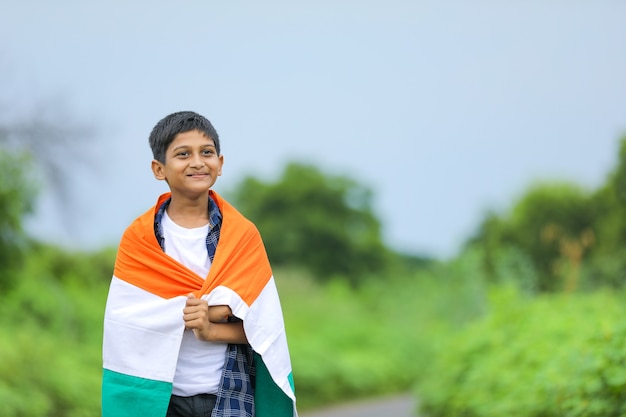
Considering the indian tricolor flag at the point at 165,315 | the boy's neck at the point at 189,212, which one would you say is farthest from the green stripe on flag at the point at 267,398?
the boy's neck at the point at 189,212

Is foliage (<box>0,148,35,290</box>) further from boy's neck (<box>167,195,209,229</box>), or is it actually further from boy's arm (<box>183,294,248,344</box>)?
boy's arm (<box>183,294,248,344</box>)

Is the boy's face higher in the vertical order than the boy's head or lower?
lower

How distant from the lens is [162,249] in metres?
3.86

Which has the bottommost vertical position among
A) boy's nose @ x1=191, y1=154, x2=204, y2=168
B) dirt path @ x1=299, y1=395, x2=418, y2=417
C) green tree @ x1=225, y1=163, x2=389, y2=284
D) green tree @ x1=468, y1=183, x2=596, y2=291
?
boy's nose @ x1=191, y1=154, x2=204, y2=168

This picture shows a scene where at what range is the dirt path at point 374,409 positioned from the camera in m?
16.4

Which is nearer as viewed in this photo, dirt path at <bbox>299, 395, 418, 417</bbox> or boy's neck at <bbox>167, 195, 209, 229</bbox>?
boy's neck at <bbox>167, 195, 209, 229</bbox>

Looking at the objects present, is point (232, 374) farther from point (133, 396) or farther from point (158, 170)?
point (158, 170)

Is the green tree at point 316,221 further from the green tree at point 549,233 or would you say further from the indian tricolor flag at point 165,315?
the indian tricolor flag at point 165,315

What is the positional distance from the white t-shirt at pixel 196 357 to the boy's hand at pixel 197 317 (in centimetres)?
7

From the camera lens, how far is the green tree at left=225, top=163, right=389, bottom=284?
4575cm

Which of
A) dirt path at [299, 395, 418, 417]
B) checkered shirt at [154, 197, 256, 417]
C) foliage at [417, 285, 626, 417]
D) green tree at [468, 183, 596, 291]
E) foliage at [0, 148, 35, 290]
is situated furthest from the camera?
green tree at [468, 183, 596, 291]

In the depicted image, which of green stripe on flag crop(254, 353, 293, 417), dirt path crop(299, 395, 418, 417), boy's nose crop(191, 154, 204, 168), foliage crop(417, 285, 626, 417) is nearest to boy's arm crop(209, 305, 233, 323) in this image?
green stripe on flag crop(254, 353, 293, 417)

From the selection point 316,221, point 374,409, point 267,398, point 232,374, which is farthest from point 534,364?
point 316,221

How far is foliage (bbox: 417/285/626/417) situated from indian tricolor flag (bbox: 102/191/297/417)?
3456 millimetres
